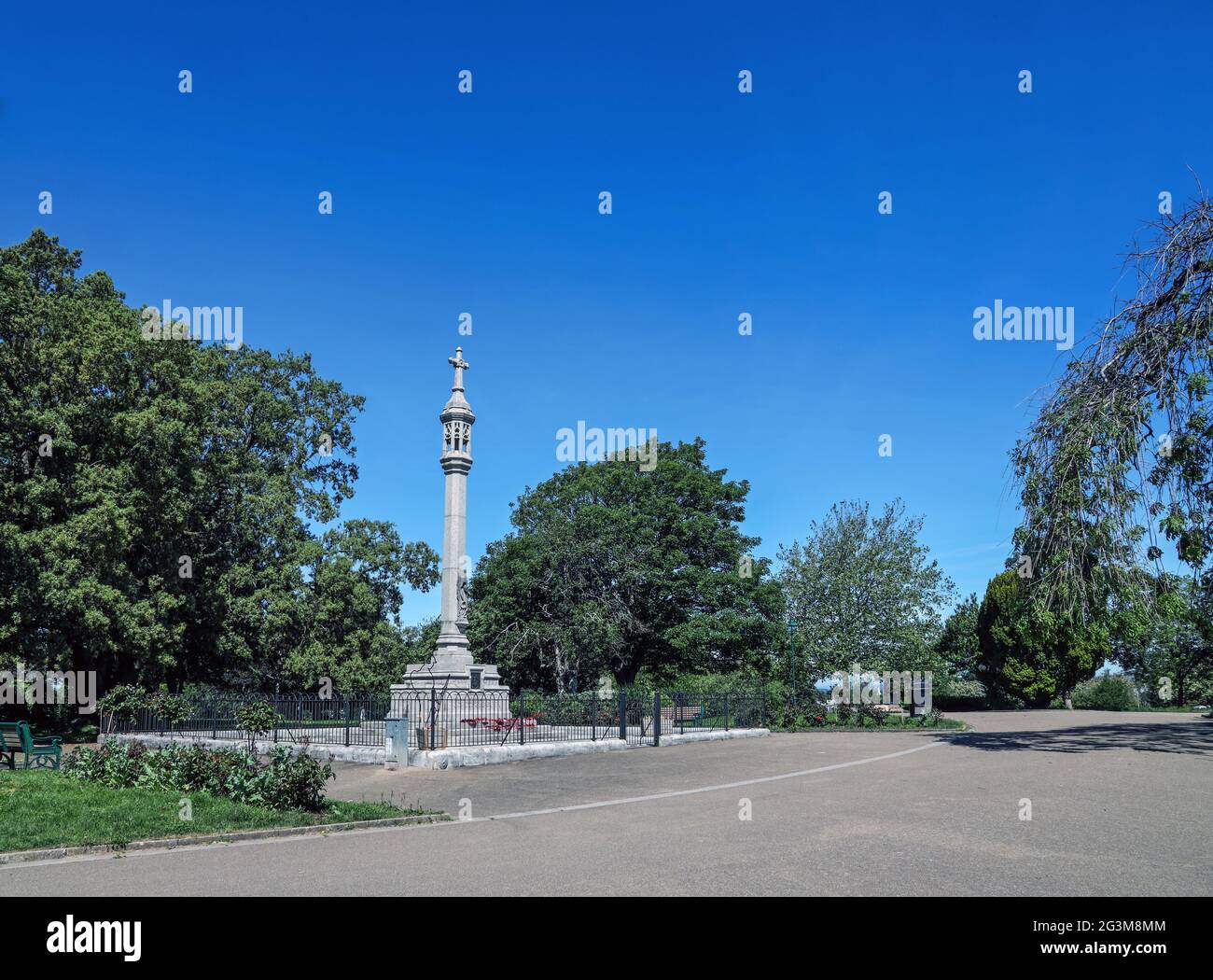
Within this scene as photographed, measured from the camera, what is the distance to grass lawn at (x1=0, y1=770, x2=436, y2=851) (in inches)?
364

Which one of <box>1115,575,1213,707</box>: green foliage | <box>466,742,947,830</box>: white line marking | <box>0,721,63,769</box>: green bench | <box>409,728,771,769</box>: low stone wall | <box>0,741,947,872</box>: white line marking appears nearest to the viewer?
<box>0,741,947,872</box>: white line marking

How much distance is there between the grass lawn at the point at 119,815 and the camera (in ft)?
30.4

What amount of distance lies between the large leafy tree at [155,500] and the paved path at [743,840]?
13.8 m

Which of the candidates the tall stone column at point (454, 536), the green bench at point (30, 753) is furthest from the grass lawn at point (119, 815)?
the tall stone column at point (454, 536)

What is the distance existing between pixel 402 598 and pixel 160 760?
25.2 metres

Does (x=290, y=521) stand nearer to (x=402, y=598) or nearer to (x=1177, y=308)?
(x=402, y=598)

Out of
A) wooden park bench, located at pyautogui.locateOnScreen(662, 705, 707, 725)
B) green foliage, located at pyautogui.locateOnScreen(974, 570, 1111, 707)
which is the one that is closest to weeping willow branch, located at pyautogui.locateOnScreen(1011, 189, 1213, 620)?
wooden park bench, located at pyautogui.locateOnScreen(662, 705, 707, 725)

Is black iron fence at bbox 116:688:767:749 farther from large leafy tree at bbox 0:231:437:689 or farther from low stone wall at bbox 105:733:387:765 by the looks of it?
large leafy tree at bbox 0:231:437:689

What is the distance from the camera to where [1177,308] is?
66.1 ft

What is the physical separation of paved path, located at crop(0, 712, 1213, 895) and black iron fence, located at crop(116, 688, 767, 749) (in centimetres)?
369

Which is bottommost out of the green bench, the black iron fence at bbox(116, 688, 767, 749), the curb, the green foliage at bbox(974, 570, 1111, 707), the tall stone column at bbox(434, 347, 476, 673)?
the green foliage at bbox(974, 570, 1111, 707)

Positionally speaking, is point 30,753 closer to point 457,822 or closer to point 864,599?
point 457,822

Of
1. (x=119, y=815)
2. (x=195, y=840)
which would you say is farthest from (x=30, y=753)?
(x=195, y=840)

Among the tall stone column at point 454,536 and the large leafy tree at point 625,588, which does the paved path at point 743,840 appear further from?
the large leafy tree at point 625,588
